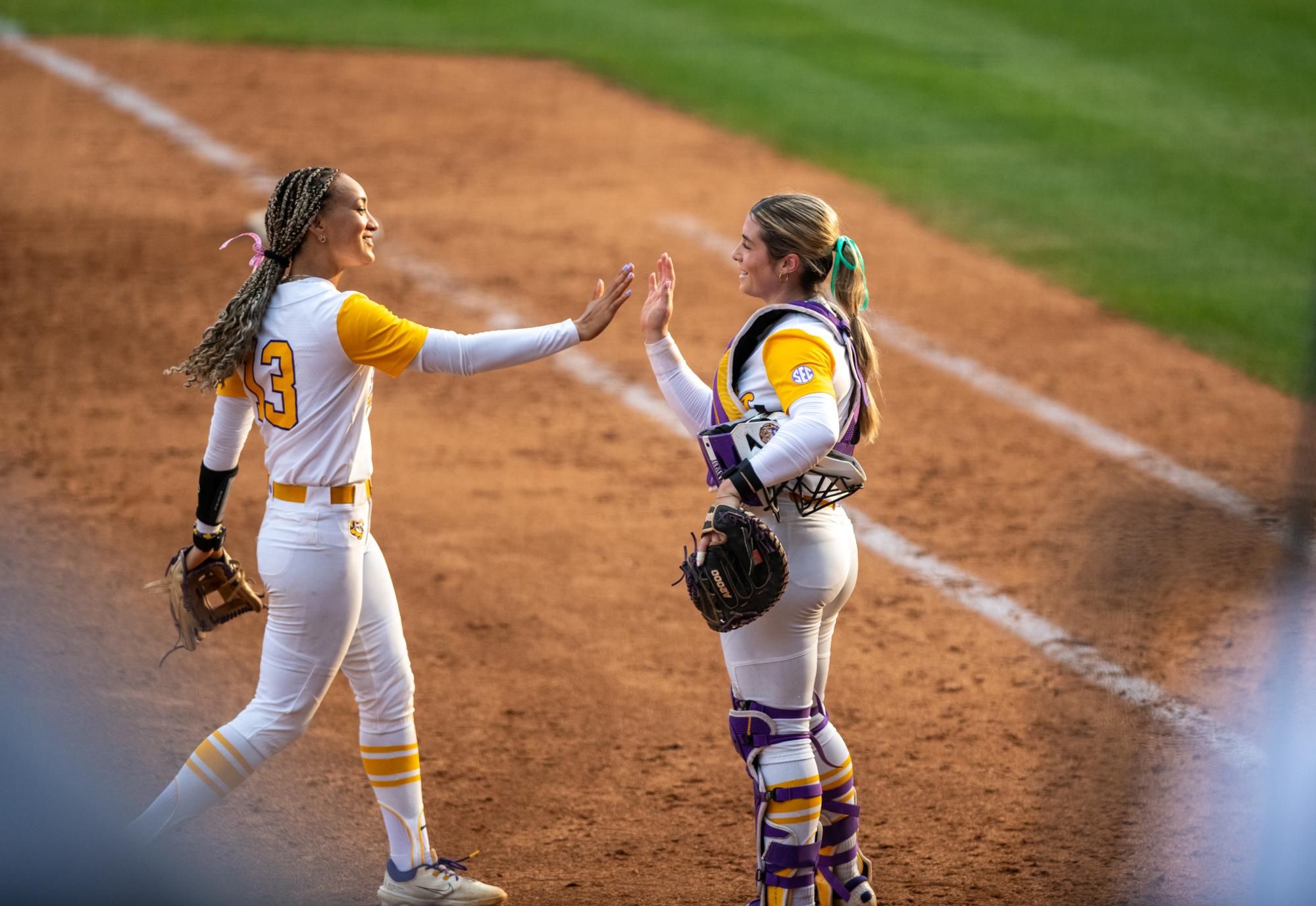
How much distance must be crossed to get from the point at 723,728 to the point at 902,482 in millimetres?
2301

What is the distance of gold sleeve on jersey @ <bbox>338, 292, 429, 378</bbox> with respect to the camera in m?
3.44

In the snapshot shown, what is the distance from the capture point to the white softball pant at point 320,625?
353cm

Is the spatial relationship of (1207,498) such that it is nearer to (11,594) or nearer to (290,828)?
(290,828)

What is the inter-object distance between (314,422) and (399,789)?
1010 millimetres

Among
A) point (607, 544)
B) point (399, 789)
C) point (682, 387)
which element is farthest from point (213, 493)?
point (607, 544)

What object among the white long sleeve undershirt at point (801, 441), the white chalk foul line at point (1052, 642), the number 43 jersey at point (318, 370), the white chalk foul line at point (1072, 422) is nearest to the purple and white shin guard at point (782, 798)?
the white long sleeve undershirt at point (801, 441)

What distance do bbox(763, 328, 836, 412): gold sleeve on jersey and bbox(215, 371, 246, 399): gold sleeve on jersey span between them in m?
1.35

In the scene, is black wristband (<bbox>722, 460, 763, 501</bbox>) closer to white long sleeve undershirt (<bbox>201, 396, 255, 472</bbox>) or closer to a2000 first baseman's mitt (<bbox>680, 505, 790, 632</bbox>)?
a2000 first baseman's mitt (<bbox>680, 505, 790, 632</bbox>)

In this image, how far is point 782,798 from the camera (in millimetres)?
3520

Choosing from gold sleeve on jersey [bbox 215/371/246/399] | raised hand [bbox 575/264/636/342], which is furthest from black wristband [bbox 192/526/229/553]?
raised hand [bbox 575/264/636/342]

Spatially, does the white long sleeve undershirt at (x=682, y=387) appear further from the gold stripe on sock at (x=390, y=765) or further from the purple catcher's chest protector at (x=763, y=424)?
the gold stripe on sock at (x=390, y=765)

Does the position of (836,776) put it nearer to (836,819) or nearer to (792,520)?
(836,819)

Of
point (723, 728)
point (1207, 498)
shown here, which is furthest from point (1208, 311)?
point (723, 728)

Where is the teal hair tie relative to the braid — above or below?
above
